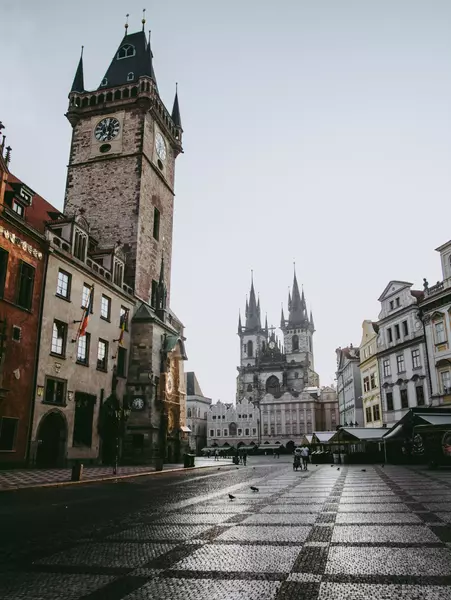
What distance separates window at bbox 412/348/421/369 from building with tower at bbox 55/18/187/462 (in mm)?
19230

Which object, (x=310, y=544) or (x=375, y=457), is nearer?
(x=310, y=544)

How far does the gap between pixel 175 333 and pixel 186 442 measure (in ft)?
28.9

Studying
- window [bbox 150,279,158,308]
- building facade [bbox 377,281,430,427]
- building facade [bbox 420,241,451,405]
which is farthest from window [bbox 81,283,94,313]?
building facade [bbox 377,281,430,427]

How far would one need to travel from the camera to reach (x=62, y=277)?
27031 millimetres

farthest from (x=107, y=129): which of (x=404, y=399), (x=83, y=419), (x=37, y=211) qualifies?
(x=404, y=399)

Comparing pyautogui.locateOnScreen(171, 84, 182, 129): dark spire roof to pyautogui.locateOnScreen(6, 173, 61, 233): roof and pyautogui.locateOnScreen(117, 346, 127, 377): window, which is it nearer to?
pyautogui.locateOnScreen(6, 173, 61, 233): roof

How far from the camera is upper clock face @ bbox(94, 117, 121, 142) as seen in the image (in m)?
40.3

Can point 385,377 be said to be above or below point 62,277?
below

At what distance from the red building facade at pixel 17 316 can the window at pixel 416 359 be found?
30.0 metres

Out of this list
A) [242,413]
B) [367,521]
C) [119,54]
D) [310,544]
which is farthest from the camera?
[242,413]

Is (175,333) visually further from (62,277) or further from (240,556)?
(240,556)

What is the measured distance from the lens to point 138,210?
37.6 m

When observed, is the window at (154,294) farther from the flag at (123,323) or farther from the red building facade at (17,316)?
the red building facade at (17,316)

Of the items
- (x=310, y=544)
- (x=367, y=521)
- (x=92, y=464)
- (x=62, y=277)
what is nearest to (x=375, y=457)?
(x=92, y=464)
